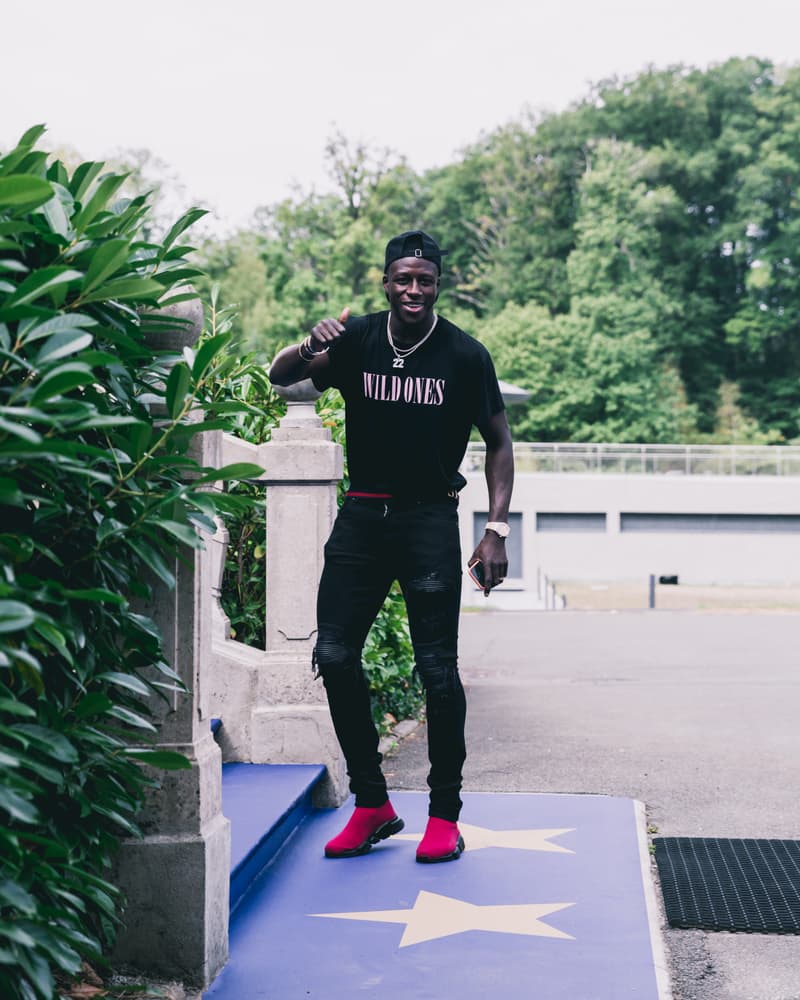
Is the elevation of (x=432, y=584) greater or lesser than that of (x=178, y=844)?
greater

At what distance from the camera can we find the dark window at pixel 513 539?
35125mm

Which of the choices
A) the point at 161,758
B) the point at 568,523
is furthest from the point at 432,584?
the point at 568,523

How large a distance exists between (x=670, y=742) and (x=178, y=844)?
4814mm

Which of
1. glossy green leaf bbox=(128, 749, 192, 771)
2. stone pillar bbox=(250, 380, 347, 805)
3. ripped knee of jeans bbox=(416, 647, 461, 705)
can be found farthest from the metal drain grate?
glossy green leaf bbox=(128, 749, 192, 771)

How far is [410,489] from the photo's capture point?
427 cm

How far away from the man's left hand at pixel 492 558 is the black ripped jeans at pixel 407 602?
0.29 feet

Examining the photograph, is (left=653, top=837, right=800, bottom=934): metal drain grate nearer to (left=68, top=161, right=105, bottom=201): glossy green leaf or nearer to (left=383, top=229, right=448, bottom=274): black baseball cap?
(left=383, top=229, right=448, bottom=274): black baseball cap

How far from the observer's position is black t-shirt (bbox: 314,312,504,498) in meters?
4.24

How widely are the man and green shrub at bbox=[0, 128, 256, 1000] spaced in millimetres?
1296

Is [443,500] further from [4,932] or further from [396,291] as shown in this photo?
[4,932]

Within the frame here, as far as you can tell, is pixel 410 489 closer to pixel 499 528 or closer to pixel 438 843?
pixel 499 528

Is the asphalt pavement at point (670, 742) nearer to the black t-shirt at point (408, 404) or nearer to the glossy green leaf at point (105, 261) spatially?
the black t-shirt at point (408, 404)

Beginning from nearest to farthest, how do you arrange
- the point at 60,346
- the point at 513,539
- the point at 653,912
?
the point at 60,346 < the point at 653,912 < the point at 513,539

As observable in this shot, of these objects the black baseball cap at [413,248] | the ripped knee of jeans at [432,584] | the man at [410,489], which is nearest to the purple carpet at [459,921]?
the man at [410,489]
